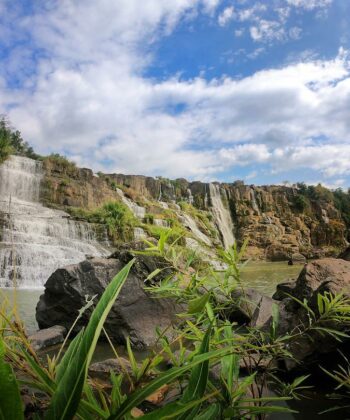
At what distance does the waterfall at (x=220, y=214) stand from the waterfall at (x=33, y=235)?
1694 centimetres

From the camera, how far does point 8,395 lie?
57cm

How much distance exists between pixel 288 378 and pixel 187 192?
32.8 meters

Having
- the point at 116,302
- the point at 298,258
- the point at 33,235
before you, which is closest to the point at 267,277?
the point at 33,235

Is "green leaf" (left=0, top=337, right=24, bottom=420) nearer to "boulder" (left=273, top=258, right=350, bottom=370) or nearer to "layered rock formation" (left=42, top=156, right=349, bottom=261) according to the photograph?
"boulder" (left=273, top=258, right=350, bottom=370)

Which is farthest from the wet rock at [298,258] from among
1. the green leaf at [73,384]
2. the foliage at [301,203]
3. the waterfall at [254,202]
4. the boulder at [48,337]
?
the green leaf at [73,384]

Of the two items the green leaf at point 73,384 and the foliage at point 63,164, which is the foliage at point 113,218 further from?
the green leaf at point 73,384

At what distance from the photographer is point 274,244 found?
3438cm

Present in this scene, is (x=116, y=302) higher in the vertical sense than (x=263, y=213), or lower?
lower

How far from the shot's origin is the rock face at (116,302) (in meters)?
5.81

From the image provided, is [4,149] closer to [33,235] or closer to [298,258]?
[33,235]

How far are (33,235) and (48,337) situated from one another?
38.1ft

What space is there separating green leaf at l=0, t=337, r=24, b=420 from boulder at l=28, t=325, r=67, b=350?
5134 mm

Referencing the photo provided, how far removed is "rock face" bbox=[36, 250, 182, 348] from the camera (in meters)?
5.81

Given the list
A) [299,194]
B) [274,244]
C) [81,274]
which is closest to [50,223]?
[81,274]
